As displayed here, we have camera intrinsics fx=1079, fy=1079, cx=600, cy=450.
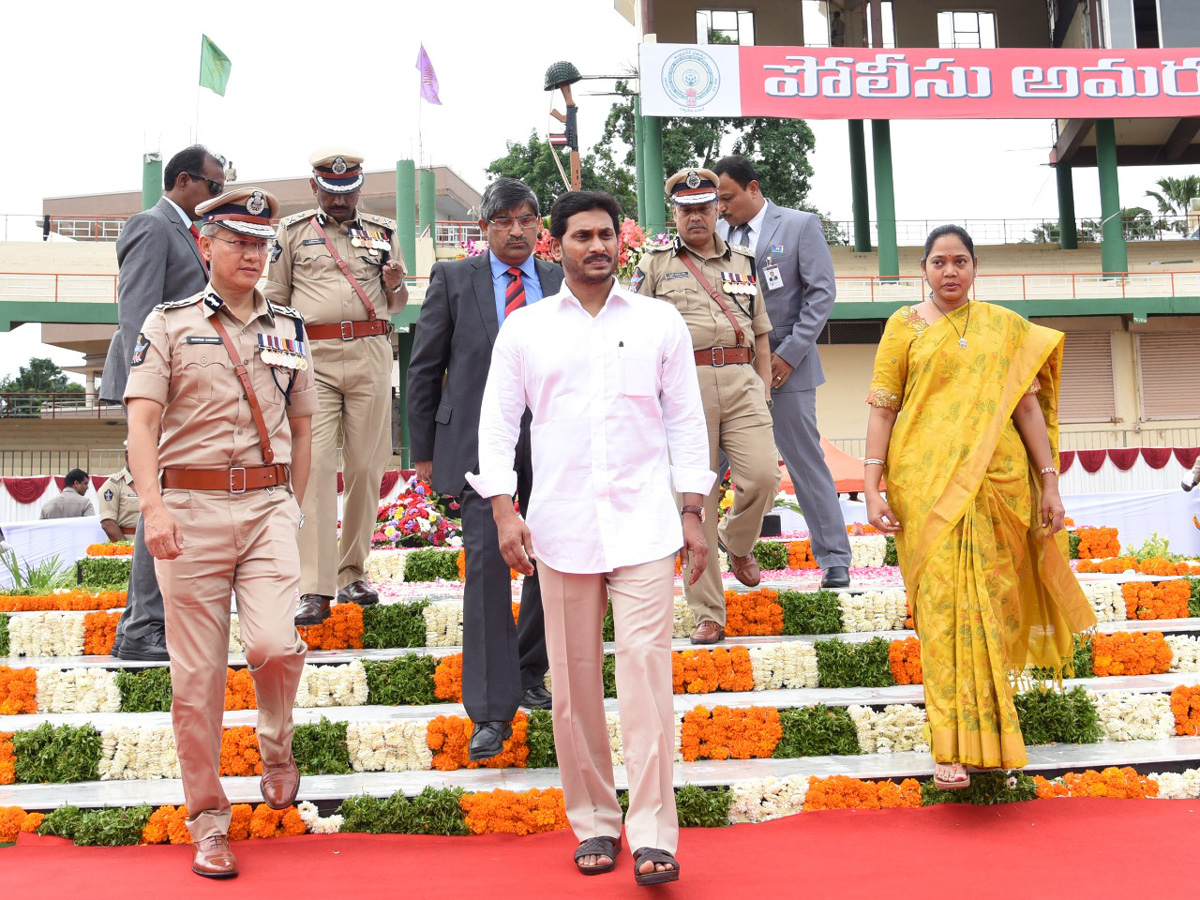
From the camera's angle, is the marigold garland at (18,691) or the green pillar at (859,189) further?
the green pillar at (859,189)

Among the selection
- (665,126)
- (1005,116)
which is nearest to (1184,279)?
(1005,116)

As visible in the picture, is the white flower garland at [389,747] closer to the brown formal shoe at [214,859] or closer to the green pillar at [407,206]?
the brown formal shoe at [214,859]

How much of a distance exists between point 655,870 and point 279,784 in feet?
4.45

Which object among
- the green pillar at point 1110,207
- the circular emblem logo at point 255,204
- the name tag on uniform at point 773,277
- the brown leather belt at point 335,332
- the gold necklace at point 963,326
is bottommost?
the gold necklace at point 963,326

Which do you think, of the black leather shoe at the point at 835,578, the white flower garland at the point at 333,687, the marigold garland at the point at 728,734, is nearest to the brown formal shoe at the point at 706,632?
the marigold garland at the point at 728,734

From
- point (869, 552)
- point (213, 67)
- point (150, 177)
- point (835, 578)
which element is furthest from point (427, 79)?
point (835, 578)

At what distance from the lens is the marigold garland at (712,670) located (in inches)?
184

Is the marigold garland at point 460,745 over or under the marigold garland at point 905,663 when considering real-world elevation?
under

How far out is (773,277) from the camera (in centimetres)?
556

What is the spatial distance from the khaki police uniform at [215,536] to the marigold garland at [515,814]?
2.17 ft

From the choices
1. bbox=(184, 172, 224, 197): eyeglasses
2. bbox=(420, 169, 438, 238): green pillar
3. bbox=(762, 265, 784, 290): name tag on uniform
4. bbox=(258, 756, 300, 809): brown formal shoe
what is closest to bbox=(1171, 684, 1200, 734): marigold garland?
bbox=(762, 265, 784, 290): name tag on uniform

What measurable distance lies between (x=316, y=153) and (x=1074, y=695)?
4.01 m

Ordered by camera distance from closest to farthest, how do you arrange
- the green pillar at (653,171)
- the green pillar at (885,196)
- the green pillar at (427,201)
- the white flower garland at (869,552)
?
the white flower garland at (869,552) < the green pillar at (653,171) < the green pillar at (885,196) < the green pillar at (427,201)

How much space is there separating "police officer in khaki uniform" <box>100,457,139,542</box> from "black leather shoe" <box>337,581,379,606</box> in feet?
20.0
